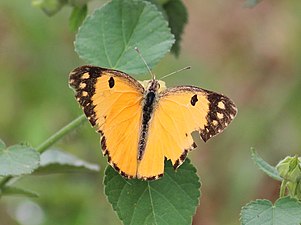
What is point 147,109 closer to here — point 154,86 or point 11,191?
point 154,86

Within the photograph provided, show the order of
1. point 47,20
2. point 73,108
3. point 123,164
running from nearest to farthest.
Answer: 1. point 123,164
2. point 73,108
3. point 47,20

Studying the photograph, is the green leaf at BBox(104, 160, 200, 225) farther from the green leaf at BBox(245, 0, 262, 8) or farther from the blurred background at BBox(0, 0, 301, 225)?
the blurred background at BBox(0, 0, 301, 225)

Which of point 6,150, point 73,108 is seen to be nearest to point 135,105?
point 6,150

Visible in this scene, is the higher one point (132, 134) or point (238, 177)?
point (132, 134)

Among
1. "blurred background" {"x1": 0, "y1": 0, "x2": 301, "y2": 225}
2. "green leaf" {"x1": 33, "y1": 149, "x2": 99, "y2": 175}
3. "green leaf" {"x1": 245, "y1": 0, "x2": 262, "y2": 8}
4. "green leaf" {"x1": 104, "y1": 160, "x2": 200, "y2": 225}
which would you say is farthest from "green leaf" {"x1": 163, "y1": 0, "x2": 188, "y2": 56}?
"blurred background" {"x1": 0, "y1": 0, "x2": 301, "y2": 225}

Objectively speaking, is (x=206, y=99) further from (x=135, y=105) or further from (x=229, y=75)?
(x=229, y=75)

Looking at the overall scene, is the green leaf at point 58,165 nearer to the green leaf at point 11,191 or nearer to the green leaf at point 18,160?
the green leaf at point 11,191

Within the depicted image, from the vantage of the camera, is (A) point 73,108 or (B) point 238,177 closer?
(A) point 73,108
